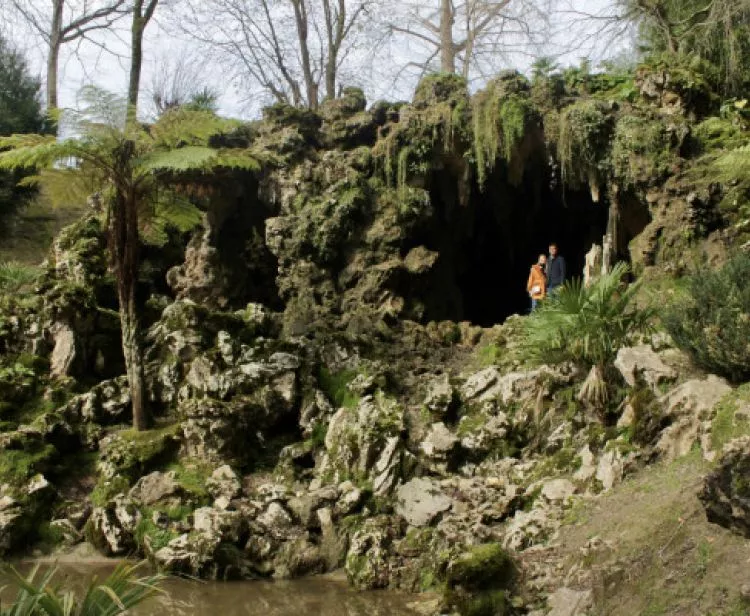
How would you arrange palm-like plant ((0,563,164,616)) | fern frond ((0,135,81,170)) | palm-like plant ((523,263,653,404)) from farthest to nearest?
fern frond ((0,135,81,170)) < palm-like plant ((523,263,653,404)) < palm-like plant ((0,563,164,616))

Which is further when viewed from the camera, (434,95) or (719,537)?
(434,95)

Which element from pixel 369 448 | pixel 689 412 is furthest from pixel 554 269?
pixel 689 412

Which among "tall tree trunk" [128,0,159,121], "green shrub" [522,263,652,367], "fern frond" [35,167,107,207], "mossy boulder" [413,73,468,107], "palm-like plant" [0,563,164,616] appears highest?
"tall tree trunk" [128,0,159,121]

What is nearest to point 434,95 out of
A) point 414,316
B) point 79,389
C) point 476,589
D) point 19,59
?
point 414,316

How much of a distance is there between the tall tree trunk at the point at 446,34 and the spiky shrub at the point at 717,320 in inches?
519

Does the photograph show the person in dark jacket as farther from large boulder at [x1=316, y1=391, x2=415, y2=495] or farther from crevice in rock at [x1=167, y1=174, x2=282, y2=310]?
crevice in rock at [x1=167, y1=174, x2=282, y2=310]

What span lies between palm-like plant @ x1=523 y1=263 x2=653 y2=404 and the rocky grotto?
227mm

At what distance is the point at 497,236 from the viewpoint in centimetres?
1667

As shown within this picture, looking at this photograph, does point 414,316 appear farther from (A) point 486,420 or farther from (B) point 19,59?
(B) point 19,59

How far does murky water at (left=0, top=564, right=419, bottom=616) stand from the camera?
696 centimetres

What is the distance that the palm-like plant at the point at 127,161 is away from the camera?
9719 millimetres

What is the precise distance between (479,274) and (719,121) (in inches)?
256

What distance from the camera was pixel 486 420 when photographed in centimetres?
967

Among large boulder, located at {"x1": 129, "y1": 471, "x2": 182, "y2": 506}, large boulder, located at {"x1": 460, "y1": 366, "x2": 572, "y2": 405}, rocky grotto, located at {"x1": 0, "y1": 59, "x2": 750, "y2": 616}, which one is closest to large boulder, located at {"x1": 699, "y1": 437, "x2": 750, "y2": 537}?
rocky grotto, located at {"x1": 0, "y1": 59, "x2": 750, "y2": 616}
